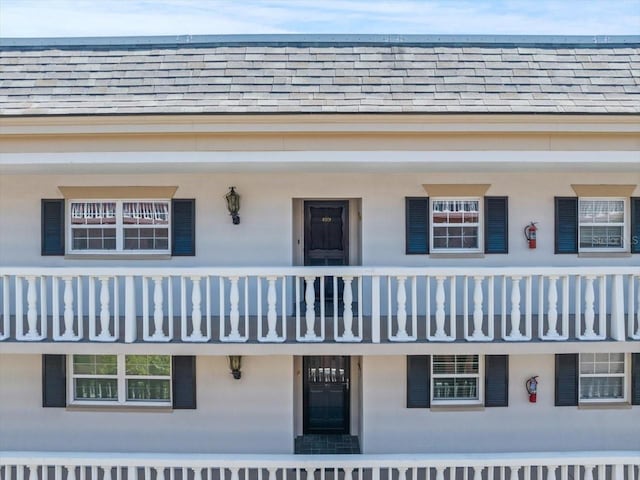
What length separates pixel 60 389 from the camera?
8273 millimetres

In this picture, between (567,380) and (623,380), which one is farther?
(623,380)

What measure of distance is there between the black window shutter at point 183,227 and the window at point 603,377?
6632 millimetres

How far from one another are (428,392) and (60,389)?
19.2 ft

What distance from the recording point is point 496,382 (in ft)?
27.3

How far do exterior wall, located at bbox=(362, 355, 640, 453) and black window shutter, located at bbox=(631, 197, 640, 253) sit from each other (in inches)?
90.0

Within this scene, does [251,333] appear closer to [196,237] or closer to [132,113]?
[196,237]

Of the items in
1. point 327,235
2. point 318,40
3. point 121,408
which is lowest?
point 121,408

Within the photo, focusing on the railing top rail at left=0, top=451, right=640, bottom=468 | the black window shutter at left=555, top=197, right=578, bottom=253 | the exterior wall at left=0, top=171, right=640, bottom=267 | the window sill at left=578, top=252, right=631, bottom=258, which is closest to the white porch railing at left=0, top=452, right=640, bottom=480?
the railing top rail at left=0, top=451, right=640, bottom=468

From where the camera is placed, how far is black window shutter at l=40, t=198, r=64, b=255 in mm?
8438

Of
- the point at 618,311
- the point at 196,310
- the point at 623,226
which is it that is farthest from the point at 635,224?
the point at 196,310

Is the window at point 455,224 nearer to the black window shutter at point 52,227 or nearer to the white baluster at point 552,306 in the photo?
the white baluster at point 552,306

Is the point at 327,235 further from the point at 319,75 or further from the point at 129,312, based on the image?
the point at 129,312

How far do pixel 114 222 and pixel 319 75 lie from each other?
4.10 meters

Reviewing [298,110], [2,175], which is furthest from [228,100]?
[2,175]
